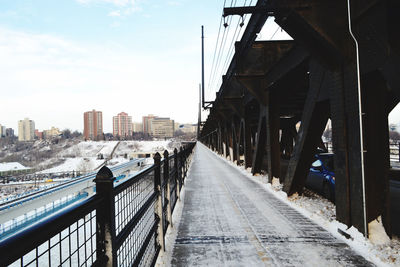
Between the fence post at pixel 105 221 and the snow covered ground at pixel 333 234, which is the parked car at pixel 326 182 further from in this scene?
the fence post at pixel 105 221

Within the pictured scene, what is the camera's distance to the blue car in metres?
8.44

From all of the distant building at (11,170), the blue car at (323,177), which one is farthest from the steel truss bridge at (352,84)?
the distant building at (11,170)

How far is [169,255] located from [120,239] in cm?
251

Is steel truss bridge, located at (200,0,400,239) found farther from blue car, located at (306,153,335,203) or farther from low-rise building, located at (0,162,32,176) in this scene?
low-rise building, located at (0,162,32,176)

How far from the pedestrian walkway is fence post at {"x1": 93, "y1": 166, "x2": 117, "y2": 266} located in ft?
8.41

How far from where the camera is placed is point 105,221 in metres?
2.16

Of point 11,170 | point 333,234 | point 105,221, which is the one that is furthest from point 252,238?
point 11,170

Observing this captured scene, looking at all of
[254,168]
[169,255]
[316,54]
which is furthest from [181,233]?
[254,168]

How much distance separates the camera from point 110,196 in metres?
2.21

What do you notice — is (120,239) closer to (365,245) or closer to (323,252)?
(323,252)

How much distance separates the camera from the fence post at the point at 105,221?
211 cm

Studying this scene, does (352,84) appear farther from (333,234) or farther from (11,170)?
(11,170)

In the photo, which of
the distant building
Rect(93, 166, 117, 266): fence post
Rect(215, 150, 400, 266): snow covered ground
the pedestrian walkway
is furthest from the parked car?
the distant building

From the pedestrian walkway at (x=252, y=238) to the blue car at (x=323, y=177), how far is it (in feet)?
5.94
